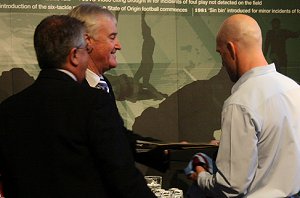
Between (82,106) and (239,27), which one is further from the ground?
(239,27)

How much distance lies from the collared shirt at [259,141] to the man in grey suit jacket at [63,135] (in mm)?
523

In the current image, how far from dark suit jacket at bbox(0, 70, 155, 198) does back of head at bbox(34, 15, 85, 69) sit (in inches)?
1.7

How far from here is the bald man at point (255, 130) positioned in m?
2.69

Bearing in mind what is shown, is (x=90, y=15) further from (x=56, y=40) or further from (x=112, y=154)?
(x=112, y=154)

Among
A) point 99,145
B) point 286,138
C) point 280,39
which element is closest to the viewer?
point 99,145

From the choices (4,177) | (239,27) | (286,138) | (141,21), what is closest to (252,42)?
(239,27)

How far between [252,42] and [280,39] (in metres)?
2.88

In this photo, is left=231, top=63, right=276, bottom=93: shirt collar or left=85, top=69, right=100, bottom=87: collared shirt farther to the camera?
left=85, top=69, right=100, bottom=87: collared shirt

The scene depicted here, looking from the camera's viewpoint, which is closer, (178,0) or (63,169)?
(63,169)

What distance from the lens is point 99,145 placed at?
7.29ft

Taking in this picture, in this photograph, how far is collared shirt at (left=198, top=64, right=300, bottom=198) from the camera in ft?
8.80

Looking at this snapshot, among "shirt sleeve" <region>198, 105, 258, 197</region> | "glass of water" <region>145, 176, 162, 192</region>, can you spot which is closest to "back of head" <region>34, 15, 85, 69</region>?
"shirt sleeve" <region>198, 105, 258, 197</region>

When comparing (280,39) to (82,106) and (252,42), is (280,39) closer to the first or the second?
(252,42)

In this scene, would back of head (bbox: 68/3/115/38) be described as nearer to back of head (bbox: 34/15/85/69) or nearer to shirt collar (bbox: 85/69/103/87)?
shirt collar (bbox: 85/69/103/87)
